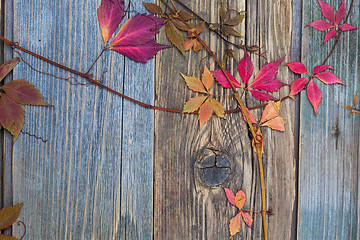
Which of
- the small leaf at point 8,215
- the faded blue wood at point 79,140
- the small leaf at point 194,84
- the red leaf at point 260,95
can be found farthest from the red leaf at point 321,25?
the small leaf at point 8,215

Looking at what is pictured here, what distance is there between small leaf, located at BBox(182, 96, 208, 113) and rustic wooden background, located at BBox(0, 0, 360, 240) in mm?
29

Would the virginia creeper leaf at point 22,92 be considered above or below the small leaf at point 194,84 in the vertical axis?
below

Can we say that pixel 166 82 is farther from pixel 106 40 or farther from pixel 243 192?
pixel 243 192

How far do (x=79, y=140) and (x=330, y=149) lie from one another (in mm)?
695

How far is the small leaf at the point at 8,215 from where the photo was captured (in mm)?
745

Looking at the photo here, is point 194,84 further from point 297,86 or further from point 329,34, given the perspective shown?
point 329,34

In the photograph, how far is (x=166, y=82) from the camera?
2.61ft

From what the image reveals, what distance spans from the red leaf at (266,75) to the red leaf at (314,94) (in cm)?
11

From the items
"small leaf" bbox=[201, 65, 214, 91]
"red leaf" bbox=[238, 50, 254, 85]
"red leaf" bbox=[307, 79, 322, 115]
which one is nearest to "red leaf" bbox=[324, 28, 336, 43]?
"red leaf" bbox=[307, 79, 322, 115]

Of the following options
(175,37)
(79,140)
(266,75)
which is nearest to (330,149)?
(266,75)

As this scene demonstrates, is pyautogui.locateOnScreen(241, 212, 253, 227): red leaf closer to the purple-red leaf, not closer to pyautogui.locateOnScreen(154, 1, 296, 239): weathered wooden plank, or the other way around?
pyautogui.locateOnScreen(154, 1, 296, 239): weathered wooden plank

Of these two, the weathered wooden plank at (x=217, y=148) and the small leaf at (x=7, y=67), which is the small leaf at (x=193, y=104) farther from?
the small leaf at (x=7, y=67)

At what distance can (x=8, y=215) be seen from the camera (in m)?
0.75

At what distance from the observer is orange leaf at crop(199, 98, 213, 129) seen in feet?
2.54
